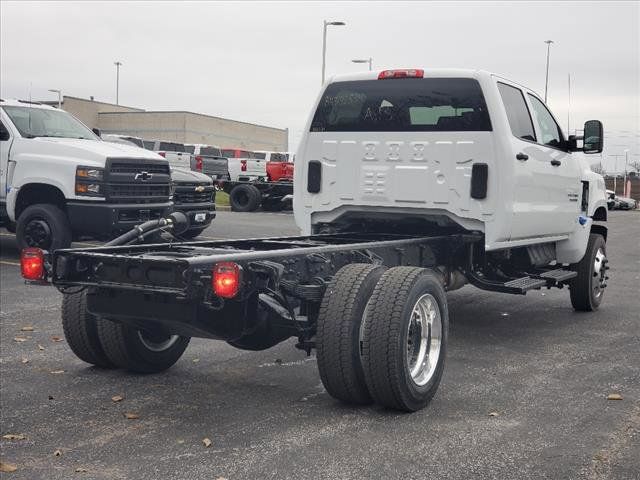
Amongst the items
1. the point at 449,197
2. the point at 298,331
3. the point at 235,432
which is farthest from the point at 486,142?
the point at 235,432

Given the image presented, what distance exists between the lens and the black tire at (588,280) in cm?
918

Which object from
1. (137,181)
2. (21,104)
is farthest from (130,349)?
(21,104)

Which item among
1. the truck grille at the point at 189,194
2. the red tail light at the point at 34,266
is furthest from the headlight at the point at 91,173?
the red tail light at the point at 34,266

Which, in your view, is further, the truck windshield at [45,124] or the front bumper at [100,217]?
the truck windshield at [45,124]

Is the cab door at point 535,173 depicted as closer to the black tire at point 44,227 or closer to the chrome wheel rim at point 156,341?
the chrome wheel rim at point 156,341

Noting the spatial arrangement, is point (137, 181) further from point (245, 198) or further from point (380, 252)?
point (245, 198)

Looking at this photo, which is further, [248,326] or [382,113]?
[382,113]

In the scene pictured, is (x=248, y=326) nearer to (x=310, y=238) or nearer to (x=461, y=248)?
→ (x=310, y=238)

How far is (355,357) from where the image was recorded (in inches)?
200

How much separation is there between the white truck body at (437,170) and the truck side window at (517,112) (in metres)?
0.04

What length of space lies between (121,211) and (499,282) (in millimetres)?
6219

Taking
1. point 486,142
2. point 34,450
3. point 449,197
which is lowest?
point 34,450

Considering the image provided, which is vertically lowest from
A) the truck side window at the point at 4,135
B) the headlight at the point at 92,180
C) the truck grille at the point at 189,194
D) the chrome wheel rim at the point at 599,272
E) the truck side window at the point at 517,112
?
the chrome wheel rim at the point at 599,272

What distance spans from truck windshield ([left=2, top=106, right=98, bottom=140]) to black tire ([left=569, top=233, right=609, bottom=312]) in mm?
7703
